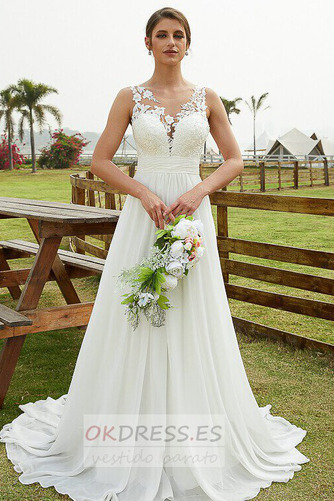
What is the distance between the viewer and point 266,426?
3.27m

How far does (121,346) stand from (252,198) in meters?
2.56

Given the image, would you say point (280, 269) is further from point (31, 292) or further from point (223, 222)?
point (31, 292)

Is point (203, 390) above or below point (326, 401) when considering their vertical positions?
above

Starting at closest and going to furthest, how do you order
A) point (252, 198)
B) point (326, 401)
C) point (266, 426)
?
point (266, 426) < point (326, 401) < point (252, 198)

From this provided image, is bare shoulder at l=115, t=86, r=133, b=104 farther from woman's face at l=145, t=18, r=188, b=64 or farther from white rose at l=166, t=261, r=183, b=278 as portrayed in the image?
white rose at l=166, t=261, r=183, b=278

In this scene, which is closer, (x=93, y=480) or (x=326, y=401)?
(x=93, y=480)

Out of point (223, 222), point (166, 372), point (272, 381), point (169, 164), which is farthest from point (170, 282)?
point (223, 222)

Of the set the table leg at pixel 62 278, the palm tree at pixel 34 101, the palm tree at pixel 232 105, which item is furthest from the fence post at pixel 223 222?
the palm tree at pixel 232 105

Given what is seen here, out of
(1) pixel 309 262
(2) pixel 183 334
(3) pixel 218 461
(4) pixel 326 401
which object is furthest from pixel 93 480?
(1) pixel 309 262

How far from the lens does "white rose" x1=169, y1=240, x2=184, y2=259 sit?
275cm

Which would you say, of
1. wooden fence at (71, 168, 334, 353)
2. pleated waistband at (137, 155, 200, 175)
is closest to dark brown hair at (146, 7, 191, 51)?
pleated waistband at (137, 155, 200, 175)

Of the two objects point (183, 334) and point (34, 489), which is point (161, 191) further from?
point (34, 489)

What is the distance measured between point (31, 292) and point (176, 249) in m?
1.71

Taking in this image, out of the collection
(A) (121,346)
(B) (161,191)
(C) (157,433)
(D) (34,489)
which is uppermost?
(B) (161,191)
